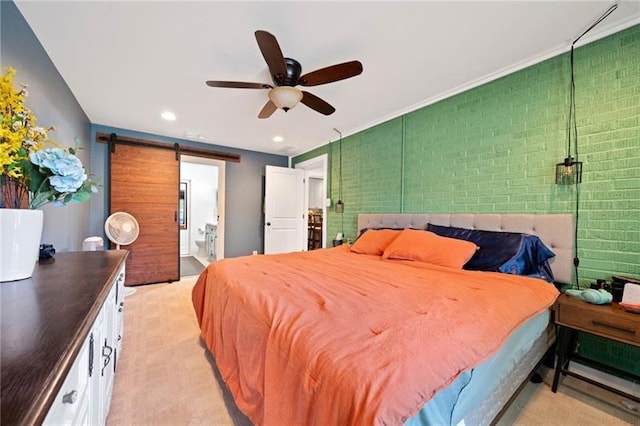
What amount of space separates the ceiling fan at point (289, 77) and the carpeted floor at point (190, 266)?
391 centimetres

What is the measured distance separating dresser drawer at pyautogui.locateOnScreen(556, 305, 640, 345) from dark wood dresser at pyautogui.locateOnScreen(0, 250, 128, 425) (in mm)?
2354

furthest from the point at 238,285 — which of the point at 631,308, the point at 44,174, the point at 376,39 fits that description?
the point at 631,308

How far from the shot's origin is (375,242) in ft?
9.24

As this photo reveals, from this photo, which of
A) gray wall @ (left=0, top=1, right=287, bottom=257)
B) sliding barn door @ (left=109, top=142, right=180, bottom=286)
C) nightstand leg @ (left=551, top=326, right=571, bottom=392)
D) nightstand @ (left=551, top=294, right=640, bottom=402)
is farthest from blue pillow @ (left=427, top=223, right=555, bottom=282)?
sliding barn door @ (left=109, top=142, right=180, bottom=286)

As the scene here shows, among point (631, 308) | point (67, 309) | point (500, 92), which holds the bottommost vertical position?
point (631, 308)

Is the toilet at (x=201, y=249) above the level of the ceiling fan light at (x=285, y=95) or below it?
below

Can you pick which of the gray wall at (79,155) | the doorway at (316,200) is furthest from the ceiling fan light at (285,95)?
the doorway at (316,200)

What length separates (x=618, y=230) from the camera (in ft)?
5.69

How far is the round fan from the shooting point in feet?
10.8

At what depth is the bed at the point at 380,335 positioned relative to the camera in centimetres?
74

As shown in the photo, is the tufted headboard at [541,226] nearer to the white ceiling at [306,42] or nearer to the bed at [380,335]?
the bed at [380,335]

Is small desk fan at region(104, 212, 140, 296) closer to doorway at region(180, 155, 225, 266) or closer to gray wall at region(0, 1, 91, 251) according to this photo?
gray wall at region(0, 1, 91, 251)

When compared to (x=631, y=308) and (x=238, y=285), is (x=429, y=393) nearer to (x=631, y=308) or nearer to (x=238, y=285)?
(x=238, y=285)

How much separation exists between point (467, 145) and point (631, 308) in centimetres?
168
